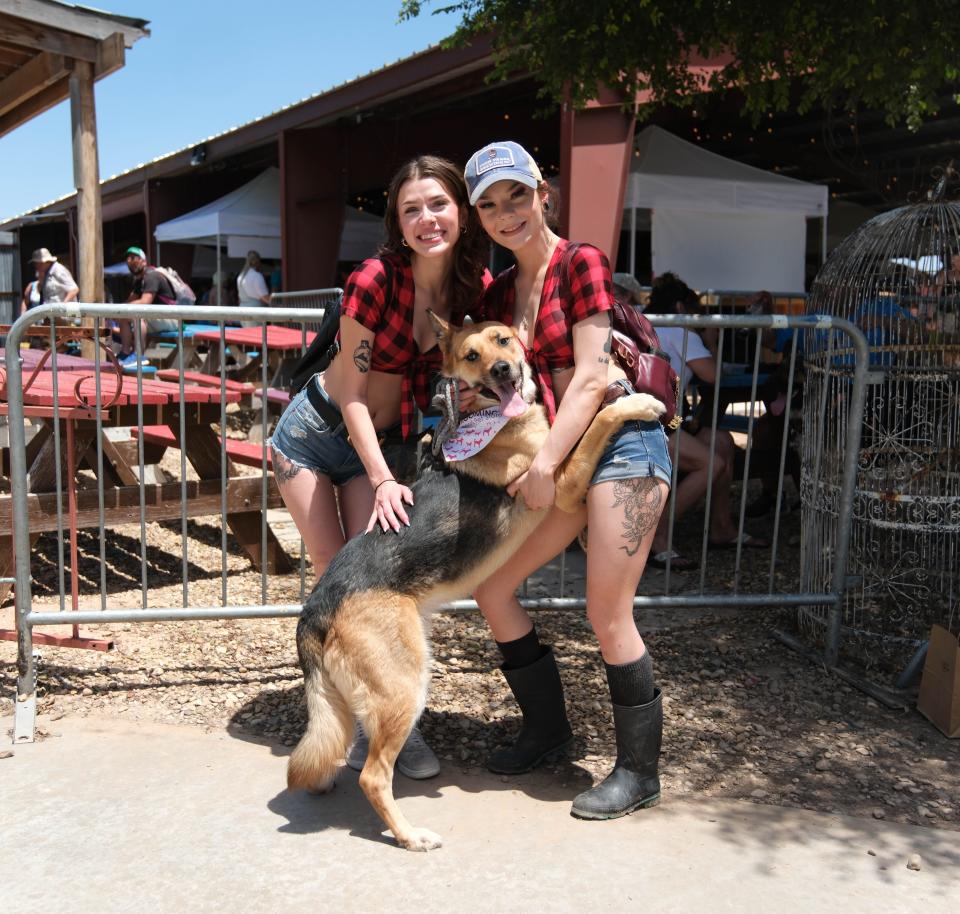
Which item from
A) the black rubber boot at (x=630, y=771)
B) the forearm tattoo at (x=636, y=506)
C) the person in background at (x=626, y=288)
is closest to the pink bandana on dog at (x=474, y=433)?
the forearm tattoo at (x=636, y=506)

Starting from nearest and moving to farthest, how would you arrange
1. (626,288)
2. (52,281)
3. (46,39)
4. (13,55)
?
1. (626,288)
2. (46,39)
3. (13,55)
4. (52,281)

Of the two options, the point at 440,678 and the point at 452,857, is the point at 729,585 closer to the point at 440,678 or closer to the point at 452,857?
the point at 440,678

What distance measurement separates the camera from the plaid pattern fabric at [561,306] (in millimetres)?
2643

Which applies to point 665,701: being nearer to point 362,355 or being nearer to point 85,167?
point 362,355

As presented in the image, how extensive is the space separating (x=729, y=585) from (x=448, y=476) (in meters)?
3.01

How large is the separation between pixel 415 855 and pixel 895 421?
3079mm

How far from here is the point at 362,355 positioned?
113 inches

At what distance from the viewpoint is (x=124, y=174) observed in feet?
67.1

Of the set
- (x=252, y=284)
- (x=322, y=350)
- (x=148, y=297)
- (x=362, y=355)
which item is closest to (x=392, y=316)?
(x=362, y=355)

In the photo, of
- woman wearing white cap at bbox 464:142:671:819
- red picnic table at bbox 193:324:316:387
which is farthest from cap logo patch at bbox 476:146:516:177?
red picnic table at bbox 193:324:316:387

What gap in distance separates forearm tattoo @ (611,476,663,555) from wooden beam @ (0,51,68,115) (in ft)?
26.6

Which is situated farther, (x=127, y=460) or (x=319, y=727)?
(x=127, y=460)

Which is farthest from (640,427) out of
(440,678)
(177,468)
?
(177,468)

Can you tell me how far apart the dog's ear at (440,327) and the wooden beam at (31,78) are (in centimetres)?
753
